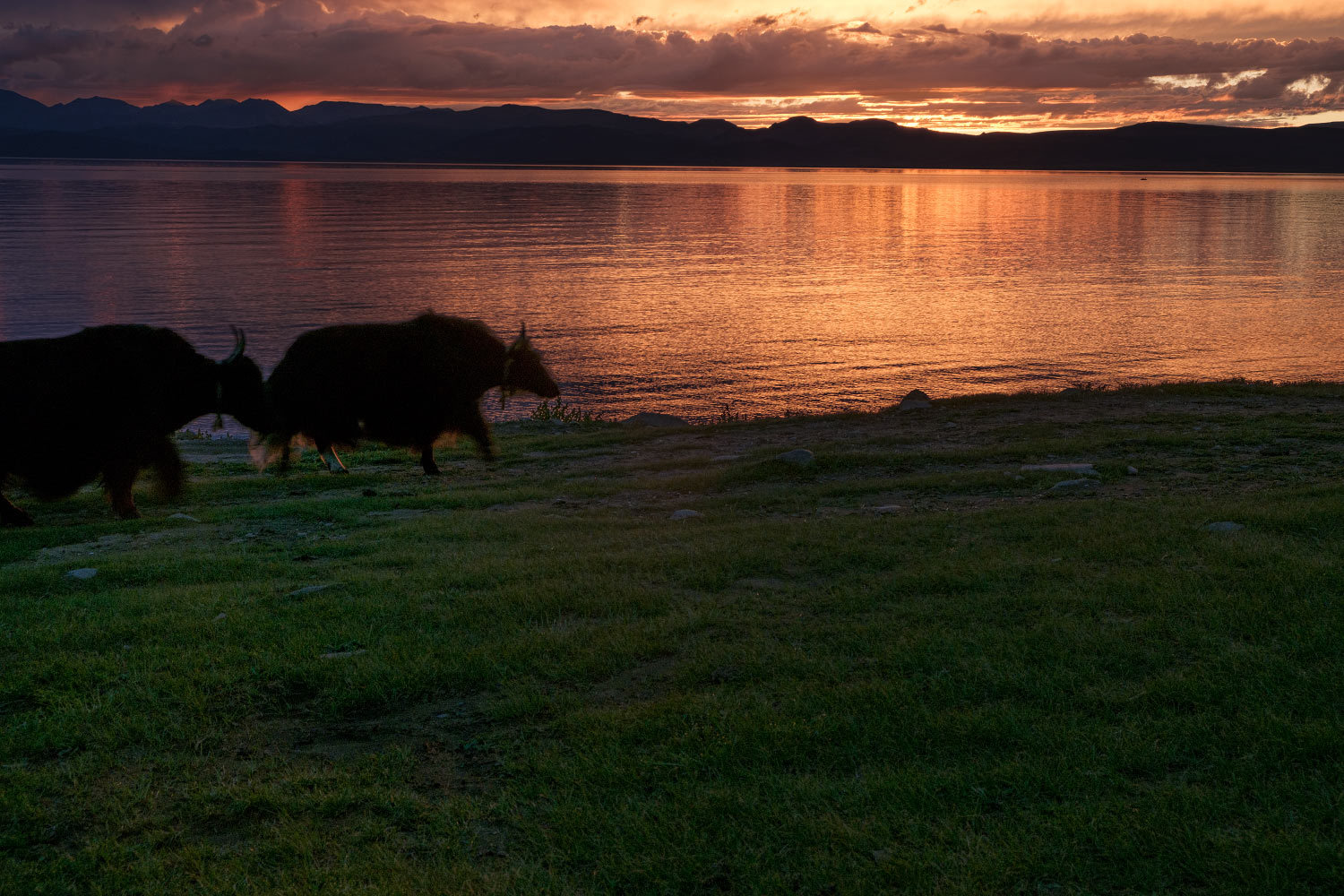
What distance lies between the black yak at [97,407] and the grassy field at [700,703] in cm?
121

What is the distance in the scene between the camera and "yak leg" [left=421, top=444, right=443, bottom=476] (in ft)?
46.3

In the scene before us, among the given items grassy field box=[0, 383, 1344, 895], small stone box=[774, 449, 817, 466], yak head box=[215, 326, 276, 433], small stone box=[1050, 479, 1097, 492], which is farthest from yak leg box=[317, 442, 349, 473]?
small stone box=[1050, 479, 1097, 492]

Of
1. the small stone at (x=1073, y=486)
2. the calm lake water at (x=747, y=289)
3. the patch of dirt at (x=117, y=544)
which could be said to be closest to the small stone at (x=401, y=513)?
the patch of dirt at (x=117, y=544)

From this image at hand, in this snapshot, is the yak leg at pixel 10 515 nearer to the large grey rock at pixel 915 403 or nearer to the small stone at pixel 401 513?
the small stone at pixel 401 513

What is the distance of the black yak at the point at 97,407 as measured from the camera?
10.3 metres

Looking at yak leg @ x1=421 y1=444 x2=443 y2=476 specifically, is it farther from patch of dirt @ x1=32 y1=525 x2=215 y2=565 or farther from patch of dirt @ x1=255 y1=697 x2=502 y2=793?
patch of dirt @ x1=255 y1=697 x2=502 y2=793

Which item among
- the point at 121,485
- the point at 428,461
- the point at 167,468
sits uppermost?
the point at 167,468

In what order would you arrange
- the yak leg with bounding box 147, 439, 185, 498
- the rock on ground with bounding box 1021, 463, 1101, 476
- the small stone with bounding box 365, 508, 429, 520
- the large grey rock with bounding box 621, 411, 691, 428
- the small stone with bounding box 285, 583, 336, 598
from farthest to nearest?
the large grey rock with bounding box 621, 411, 691, 428 → the yak leg with bounding box 147, 439, 185, 498 → the small stone with bounding box 365, 508, 429, 520 → the rock on ground with bounding box 1021, 463, 1101, 476 → the small stone with bounding box 285, 583, 336, 598

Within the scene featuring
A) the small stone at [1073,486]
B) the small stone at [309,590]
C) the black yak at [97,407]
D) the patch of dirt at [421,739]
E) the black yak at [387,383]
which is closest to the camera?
the patch of dirt at [421,739]

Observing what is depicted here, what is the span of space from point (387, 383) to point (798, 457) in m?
5.73

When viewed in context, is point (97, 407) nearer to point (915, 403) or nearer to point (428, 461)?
point (428, 461)

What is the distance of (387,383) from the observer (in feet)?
44.0

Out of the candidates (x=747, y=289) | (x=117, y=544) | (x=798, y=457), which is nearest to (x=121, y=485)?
(x=117, y=544)

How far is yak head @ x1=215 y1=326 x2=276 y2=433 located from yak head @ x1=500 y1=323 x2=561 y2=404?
142 inches
